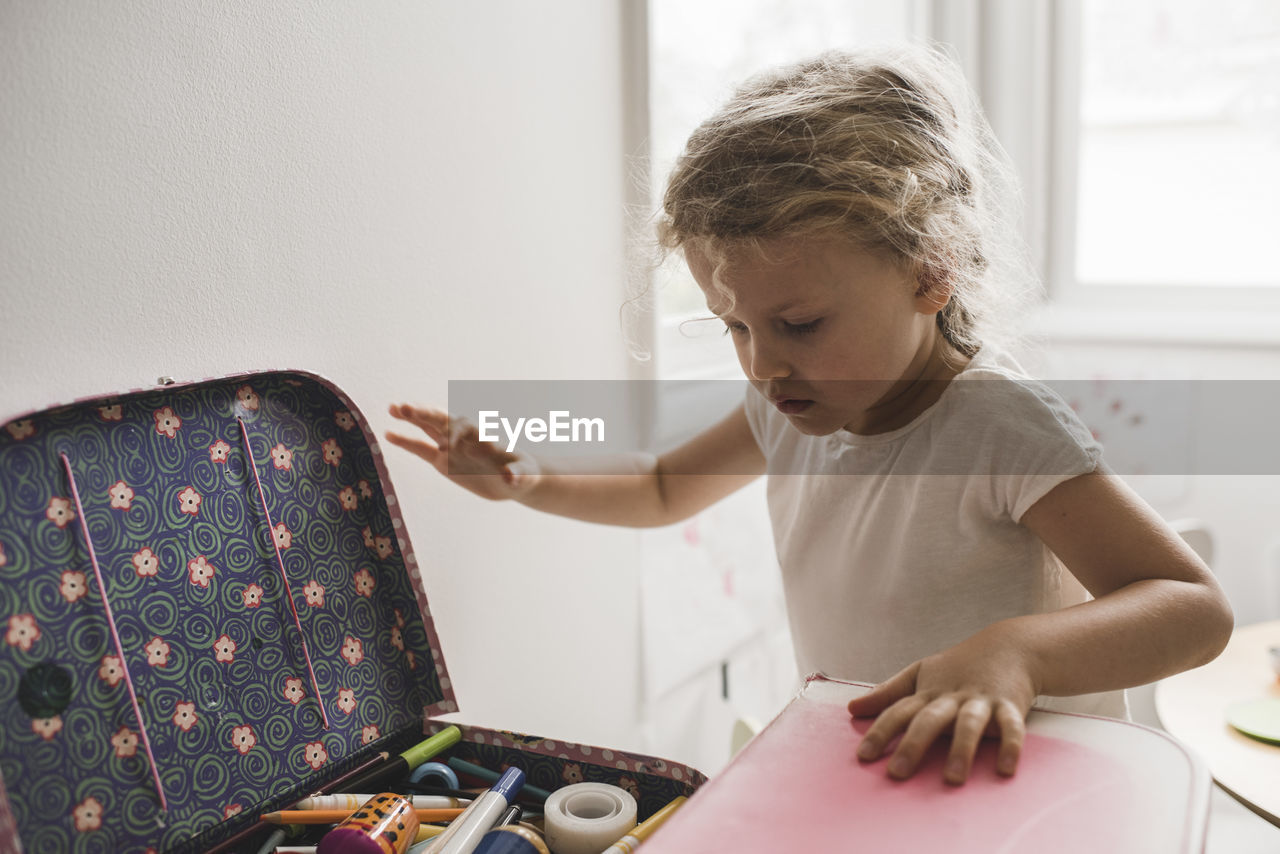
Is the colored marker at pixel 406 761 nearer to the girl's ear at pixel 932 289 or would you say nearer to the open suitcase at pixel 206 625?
the open suitcase at pixel 206 625

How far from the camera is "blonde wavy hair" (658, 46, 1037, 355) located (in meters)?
0.68

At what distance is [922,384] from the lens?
2.64 feet

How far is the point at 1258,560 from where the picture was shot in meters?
1.75

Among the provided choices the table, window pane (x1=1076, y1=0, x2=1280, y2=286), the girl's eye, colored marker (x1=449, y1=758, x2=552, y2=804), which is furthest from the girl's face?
window pane (x1=1076, y1=0, x2=1280, y2=286)

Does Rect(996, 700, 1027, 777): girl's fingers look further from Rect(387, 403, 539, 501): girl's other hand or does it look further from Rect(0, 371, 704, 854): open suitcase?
Rect(387, 403, 539, 501): girl's other hand

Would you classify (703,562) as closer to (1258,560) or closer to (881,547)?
(881,547)

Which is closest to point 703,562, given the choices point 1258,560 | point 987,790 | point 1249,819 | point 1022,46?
point 1249,819

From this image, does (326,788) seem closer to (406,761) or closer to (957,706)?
(406,761)

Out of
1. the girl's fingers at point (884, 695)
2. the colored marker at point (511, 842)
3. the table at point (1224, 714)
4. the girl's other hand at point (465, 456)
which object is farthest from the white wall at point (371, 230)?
the table at point (1224, 714)

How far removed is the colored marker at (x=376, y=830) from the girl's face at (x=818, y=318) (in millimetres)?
349

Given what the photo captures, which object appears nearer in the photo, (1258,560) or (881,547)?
(881,547)

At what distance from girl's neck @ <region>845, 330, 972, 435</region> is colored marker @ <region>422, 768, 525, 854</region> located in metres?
0.38

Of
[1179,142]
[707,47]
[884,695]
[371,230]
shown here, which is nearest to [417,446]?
[371,230]

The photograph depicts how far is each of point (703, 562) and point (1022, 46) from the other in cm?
123
